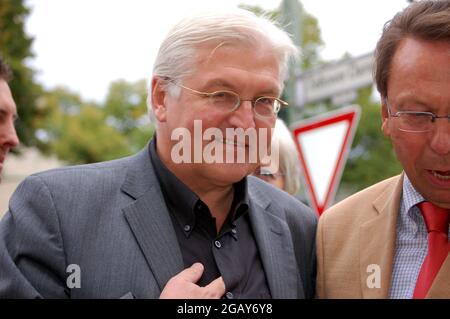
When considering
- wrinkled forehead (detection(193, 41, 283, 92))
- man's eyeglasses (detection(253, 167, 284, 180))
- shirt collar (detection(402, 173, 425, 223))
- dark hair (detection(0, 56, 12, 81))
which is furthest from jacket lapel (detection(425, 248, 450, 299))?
dark hair (detection(0, 56, 12, 81))

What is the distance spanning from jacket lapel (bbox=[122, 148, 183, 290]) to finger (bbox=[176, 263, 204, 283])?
0.05 meters

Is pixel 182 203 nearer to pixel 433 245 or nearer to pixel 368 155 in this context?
pixel 433 245

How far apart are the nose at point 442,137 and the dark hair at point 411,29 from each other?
34 centimetres

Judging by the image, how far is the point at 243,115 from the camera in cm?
272

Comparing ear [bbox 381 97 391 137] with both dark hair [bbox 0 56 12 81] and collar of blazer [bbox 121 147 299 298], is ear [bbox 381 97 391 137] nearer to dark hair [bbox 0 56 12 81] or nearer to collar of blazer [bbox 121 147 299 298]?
collar of blazer [bbox 121 147 299 298]

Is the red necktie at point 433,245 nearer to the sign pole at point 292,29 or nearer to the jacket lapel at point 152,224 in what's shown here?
the jacket lapel at point 152,224

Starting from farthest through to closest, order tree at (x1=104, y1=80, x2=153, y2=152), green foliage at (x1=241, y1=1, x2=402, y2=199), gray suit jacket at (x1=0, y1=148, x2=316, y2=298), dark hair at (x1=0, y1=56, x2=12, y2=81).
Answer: tree at (x1=104, y1=80, x2=153, y2=152), green foliage at (x1=241, y1=1, x2=402, y2=199), dark hair at (x1=0, y1=56, x2=12, y2=81), gray suit jacket at (x1=0, y1=148, x2=316, y2=298)

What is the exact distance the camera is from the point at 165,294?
8.12 feet

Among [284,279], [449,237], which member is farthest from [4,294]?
[449,237]

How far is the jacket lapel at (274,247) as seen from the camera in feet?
9.37

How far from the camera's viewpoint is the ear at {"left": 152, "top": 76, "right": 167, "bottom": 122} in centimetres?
292

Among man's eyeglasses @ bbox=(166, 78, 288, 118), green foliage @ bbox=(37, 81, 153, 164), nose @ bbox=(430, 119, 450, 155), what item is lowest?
green foliage @ bbox=(37, 81, 153, 164)

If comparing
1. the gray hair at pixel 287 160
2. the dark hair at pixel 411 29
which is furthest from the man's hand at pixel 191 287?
the gray hair at pixel 287 160
